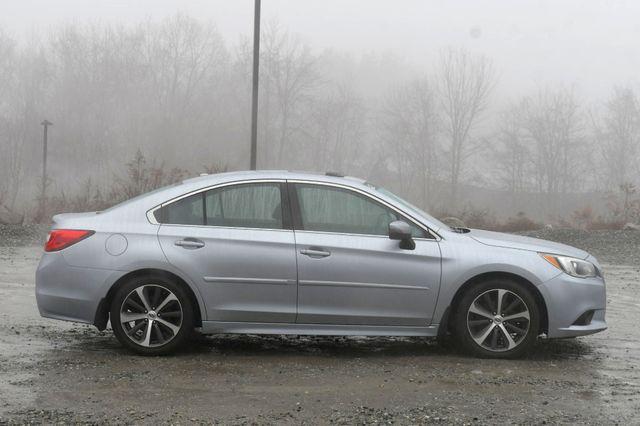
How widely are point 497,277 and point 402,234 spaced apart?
2.82ft

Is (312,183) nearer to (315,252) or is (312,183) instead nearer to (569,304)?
(315,252)

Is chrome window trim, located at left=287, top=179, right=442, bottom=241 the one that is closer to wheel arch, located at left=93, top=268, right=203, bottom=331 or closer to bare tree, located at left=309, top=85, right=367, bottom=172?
wheel arch, located at left=93, top=268, right=203, bottom=331

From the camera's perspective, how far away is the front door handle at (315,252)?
593 cm

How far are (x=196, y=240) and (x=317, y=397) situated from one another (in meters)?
1.76

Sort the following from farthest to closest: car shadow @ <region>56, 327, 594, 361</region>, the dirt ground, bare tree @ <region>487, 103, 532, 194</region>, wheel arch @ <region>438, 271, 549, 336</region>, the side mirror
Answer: bare tree @ <region>487, 103, 532, 194</region> → car shadow @ <region>56, 327, 594, 361</region> → wheel arch @ <region>438, 271, 549, 336</region> → the side mirror → the dirt ground

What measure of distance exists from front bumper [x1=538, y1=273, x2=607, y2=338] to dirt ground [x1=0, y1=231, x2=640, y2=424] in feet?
0.90

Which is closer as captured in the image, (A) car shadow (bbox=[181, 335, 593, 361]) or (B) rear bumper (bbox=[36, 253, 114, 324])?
(B) rear bumper (bbox=[36, 253, 114, 324])

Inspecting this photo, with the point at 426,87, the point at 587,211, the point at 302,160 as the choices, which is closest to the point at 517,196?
the point at 426,87

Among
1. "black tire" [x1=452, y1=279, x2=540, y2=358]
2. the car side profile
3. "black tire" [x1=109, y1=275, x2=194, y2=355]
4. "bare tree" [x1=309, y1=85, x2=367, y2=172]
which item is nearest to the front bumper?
the car side profile

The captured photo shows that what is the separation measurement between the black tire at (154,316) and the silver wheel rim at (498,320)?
2249 mm

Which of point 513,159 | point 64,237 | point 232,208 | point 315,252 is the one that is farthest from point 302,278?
point 513,159

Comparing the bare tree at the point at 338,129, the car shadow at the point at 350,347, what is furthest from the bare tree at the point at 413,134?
the car shadow at the point at 350,347

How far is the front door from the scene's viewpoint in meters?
5.92

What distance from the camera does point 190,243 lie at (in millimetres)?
5973
